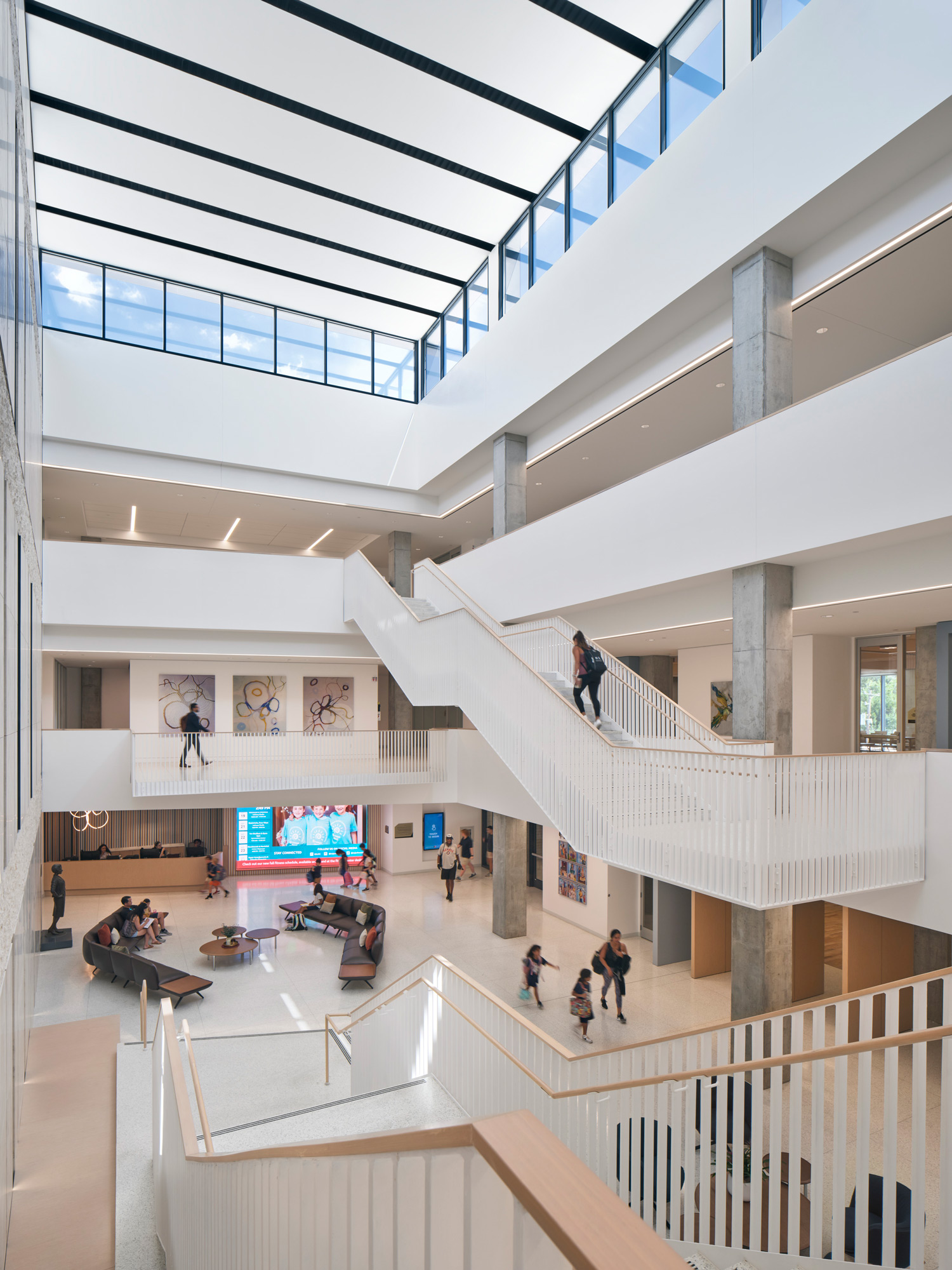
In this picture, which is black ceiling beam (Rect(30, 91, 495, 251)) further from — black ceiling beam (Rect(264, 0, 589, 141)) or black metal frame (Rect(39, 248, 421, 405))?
black metal frame (Rect(39, 248, 421, 405))

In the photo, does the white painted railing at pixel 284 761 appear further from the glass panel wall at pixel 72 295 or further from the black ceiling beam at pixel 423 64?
the black ceiling beam at pixel 423 64

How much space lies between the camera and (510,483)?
16828 millimetres

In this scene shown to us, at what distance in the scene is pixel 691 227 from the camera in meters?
11.0

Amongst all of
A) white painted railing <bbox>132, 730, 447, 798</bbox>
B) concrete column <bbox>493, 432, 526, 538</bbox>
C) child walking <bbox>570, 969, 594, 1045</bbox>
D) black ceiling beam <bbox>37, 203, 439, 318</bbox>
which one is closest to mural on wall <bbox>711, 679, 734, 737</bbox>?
concrete column <bbox>493, 432, 526, 538</bbox>

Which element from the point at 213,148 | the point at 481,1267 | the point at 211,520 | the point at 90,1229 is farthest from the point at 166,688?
the point at 481,1267

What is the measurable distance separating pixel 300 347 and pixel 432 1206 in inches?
817

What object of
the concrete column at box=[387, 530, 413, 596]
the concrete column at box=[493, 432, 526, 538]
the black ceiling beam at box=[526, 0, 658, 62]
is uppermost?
the black ceiling beam at box=[526, 0, 658, 62]

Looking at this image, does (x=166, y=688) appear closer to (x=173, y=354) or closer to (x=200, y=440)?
(x=200, y=440)

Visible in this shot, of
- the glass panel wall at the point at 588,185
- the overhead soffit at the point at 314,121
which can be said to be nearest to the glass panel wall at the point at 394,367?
the overhead soffit at the point at 314,121

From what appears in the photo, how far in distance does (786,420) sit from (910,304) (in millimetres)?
3267

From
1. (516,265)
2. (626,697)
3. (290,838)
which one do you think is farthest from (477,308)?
(290,838)

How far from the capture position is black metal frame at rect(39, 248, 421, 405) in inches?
689

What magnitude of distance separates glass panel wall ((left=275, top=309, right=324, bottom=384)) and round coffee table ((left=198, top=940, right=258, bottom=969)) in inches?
535

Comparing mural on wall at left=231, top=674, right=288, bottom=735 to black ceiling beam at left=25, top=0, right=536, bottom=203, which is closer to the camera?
black ceiling beam at left=25, top=0, right=536, bottom=203
